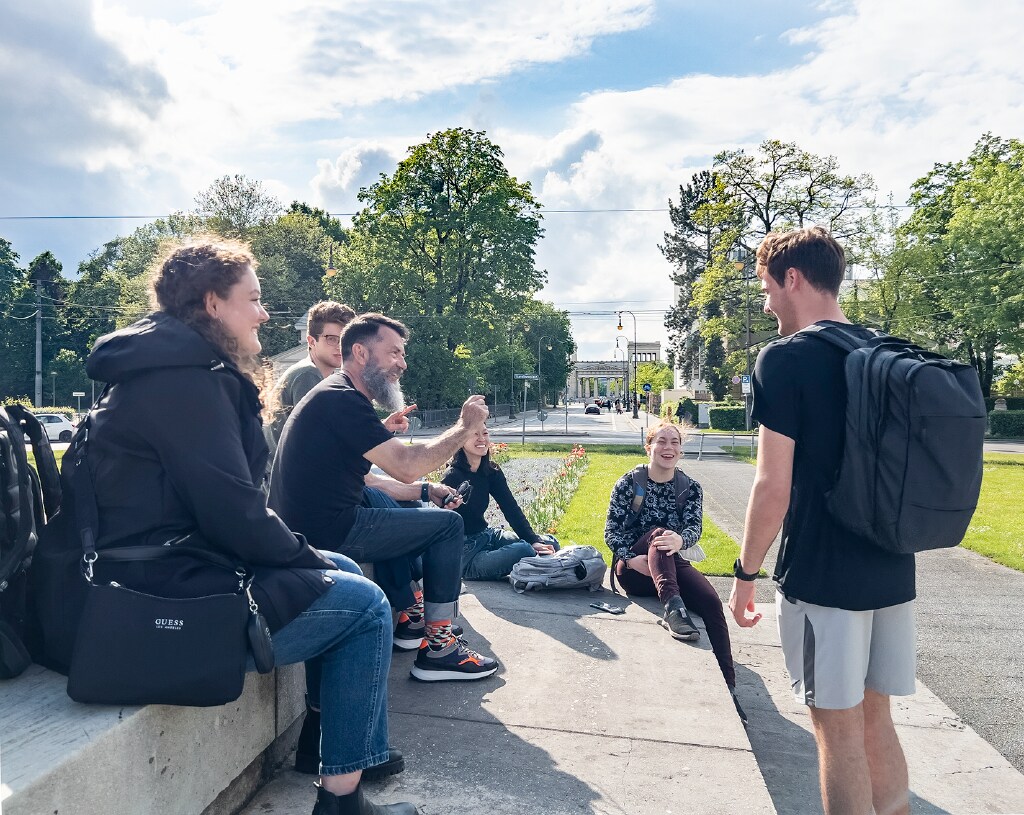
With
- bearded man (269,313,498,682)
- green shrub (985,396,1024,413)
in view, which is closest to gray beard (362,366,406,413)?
bearded man (269,313,498,682)

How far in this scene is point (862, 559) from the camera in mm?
2377

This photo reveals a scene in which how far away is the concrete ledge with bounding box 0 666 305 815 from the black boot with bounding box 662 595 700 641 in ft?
7.95

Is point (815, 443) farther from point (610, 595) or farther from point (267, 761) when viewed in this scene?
point (610, 595)

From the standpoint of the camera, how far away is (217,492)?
1.98 m

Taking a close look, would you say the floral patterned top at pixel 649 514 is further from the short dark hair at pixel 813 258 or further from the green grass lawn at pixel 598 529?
the green grass lawn at pixel 598 529

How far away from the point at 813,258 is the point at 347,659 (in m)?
2.05

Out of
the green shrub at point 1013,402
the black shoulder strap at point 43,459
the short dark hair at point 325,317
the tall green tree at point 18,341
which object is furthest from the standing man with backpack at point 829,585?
the tall green tree at point 18,341

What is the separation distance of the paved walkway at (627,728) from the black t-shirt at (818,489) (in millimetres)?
815

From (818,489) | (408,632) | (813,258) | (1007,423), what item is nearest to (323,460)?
(408,632)

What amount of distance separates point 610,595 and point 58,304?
7441 cm

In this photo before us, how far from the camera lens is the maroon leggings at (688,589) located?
429 centimetres

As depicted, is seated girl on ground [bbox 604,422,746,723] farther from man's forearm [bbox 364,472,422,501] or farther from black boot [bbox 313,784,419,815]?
black boot [bbox 313,784,419,815]

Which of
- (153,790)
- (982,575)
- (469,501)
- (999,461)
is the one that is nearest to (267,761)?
(153,790)

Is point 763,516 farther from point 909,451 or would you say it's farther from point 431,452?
point 431,452
